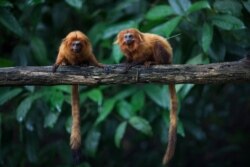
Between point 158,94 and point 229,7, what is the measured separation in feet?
4.39

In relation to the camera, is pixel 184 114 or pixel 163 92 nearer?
pixel 163 92

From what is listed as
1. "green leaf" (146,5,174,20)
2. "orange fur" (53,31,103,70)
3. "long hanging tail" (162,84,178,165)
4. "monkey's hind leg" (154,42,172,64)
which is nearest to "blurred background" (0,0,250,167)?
"green leaf" (146,5,174,20)

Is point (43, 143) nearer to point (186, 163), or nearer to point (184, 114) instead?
point (186, 163)

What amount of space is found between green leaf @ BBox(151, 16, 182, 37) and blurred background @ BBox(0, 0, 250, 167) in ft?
0.03

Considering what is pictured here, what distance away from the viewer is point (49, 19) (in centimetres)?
846

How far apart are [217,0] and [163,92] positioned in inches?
48.8

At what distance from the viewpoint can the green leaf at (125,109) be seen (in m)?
6.83

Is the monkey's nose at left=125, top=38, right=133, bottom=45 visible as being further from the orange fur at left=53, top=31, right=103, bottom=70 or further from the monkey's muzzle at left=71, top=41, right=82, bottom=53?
the monkey's muzzle at left=71, top=41, right=82, bottom=53

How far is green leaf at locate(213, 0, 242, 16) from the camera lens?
595cm

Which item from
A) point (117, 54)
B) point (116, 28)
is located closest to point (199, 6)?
point (117, 54)

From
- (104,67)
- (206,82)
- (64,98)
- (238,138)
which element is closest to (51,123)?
(64,98)

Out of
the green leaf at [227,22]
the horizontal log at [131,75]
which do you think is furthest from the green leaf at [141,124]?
the horizontal log at [131,75]

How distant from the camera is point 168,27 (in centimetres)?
641

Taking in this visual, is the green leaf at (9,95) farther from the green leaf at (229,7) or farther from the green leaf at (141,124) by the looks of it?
the green leaf at (229,7)
